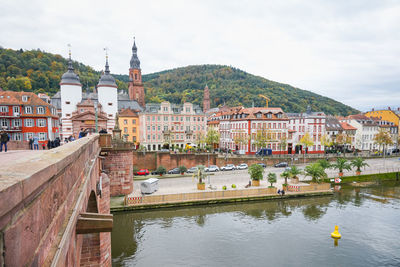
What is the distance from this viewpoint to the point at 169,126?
54.4 m

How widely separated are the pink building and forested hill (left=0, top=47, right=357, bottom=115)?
28.3 m

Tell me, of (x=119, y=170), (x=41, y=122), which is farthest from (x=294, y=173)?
(x=41, y=122)

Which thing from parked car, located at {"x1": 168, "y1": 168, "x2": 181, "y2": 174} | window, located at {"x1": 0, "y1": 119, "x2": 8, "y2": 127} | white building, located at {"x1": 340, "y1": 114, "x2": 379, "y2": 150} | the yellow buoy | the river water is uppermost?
window, located at {"x1": 0, "y1": 119, "x2": 8, "y2": 127}

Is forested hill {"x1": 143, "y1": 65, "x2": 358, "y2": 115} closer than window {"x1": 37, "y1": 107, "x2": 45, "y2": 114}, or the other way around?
window {"x1": 37, "y1": 107, "x2": 45, "y2": 114}

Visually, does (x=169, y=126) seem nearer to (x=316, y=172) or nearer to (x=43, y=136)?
(x=316, y=172)

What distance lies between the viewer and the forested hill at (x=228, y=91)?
11062 centimetres

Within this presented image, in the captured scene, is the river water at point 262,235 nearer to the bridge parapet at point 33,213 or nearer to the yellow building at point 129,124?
the bridge parapet at point 33,213

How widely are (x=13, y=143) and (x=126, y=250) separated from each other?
10505 millimetres

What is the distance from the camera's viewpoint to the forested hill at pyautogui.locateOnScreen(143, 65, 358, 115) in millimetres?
110625

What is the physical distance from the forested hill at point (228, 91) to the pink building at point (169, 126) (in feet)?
139

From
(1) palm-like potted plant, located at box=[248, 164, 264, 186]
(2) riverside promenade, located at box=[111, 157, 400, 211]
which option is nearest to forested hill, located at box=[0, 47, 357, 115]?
(2) riverside promenade, located at box=[111, 157, 400, 211]

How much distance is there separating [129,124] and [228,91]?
72.6 meters

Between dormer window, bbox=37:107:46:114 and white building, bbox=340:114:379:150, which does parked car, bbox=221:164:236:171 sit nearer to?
dormer window, bbox=37:107:46:114

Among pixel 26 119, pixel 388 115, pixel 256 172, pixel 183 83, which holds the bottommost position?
pixel 256 172
